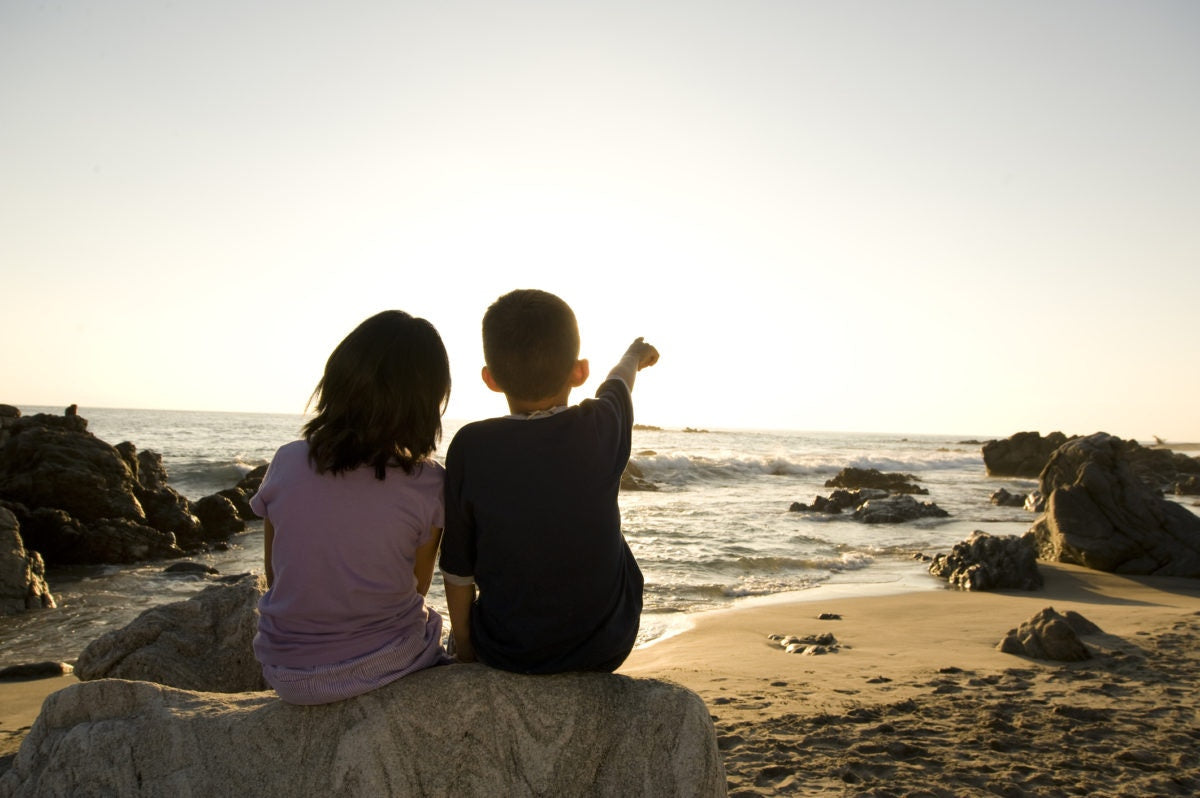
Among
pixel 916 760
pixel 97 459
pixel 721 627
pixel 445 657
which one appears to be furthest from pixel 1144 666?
pixel 97 459

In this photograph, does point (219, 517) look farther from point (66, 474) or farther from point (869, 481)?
point (869, 481)

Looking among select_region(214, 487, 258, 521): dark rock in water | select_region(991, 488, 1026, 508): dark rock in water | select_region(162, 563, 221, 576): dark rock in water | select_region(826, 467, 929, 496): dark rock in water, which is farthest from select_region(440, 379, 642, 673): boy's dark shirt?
select_region(826, 467, 929, 496): dark rock in water

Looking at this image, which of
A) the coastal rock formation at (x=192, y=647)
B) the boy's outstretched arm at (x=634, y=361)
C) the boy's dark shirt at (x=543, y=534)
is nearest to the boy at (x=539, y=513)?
the boy's dark shirt at (x=543, y=534)

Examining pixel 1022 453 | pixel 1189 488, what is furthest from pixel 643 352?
pixel 1022 453

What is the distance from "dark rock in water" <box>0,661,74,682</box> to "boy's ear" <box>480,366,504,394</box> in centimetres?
579

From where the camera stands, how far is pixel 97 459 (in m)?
13.5

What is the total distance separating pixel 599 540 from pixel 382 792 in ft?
3.25

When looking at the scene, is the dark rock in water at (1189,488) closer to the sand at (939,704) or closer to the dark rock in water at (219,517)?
the sand at (939,704)

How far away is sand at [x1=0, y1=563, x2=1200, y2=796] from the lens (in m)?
3.87

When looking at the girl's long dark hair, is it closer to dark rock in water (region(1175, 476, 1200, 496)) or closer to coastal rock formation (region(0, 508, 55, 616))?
coastal rock formation (region(0, 508, 55, 616))

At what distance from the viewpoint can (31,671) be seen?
250 inches

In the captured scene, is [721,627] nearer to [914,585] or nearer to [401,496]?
[914,585]

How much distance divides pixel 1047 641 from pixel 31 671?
7.79 metres

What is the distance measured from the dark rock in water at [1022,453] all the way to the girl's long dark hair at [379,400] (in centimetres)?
4089
